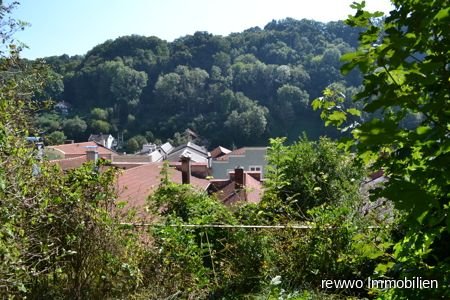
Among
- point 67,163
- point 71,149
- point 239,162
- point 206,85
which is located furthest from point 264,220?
point 206,85

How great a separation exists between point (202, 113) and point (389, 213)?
71.3 m

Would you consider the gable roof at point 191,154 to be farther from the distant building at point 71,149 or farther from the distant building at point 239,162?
the distant building at point 71,149

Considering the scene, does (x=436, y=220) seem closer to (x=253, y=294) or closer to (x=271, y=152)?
(x=253, y=294)

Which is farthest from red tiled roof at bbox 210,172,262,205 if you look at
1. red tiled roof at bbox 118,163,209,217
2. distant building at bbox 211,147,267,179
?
distant building at bbox 211,147,267,179

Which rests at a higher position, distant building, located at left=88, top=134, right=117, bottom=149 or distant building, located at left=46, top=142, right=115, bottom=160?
distant building, located at left=88, top=134, right=117, bottom=149

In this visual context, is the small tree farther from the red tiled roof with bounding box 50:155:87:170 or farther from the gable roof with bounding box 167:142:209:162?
the gable roof with bounding box 167:142:209:162

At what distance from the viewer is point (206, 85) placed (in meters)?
79.5

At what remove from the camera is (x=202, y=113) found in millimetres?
74438

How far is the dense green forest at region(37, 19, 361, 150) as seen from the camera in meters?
67.2

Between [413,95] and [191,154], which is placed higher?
[191,154]

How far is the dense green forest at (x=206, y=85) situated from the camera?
67250 millimetres

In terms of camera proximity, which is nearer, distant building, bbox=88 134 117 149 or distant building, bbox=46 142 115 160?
distant building, bbox=46 142 115 160

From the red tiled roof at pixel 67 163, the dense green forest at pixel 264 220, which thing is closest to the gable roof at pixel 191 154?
the red tiled roof at pixel 67 163

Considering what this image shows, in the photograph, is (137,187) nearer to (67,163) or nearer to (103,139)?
(67,163)
